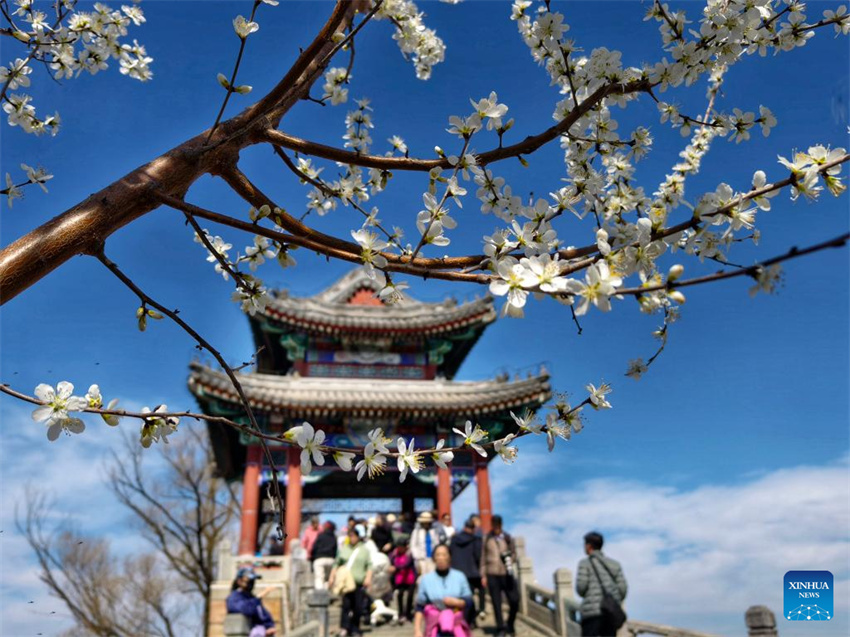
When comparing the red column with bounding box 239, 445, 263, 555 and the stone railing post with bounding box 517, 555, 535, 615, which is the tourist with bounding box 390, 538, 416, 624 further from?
the red column with bounding box 239, 445, 263, 555

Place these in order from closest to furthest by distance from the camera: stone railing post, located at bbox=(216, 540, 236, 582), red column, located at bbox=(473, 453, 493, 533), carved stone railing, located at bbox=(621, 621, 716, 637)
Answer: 1. carved stone railing, located at bbox=(621, 621, 716, 637)
2. stone railing post, located at bbox=(216, 540, 236, 582)
3. red column, located at bbox=(473, 453, 493, 533)

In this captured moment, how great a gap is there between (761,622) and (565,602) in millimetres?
2611

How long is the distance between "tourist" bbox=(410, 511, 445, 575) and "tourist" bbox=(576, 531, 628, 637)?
4.27 m

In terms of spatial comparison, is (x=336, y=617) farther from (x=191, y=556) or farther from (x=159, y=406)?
(x=191, y=556)

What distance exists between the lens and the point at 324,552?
12195mm

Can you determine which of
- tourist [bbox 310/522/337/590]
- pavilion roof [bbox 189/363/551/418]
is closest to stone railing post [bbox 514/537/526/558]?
tourist [bbox 310/522/337/590]

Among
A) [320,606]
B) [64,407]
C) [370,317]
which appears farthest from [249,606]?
[370,317]

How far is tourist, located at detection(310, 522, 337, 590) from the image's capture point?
12141 millimetres

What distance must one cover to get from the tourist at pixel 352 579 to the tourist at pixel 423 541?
2.62ft

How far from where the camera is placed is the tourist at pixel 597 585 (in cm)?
657

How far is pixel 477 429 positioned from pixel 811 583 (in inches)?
138

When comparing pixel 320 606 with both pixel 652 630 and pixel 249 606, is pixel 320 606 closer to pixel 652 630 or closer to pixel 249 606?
pixel 249 606

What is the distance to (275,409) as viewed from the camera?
1688 centimetres

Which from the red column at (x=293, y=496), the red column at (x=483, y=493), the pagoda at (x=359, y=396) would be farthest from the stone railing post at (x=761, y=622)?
the red column at (x=293, y=496)
